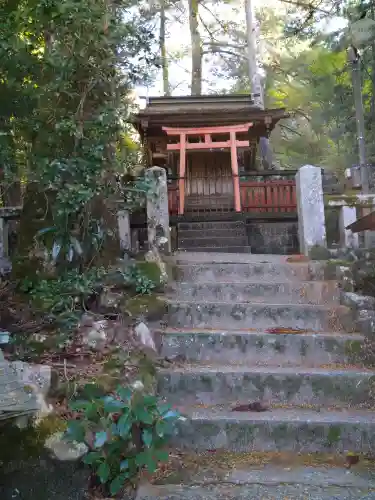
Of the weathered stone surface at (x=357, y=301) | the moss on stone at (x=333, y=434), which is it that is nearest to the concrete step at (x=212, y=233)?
the weathered stone surface at (x=357, y=301)

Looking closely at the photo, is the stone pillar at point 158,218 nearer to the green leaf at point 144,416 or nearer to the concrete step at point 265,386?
the concrete step at point 265,386

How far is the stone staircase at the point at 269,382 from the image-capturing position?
3328 millimetres


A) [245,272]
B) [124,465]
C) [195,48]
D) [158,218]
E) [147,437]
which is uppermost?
[195,48]

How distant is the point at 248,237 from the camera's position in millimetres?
11711

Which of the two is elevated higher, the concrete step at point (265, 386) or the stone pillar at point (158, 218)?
the stone pillar at point (158, 218)

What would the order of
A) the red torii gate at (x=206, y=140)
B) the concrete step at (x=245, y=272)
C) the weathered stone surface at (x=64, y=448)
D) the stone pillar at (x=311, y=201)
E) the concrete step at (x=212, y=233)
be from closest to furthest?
the weathered stone surface at (x=64, y=448) → the concrete step at (x=245, y=272) → the stone pillar at (x=311, y=201) → the concrete step at (x=212, y=233) → the red torii gate at (x=206, y=140)

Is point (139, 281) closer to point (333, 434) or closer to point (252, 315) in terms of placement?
point (252, 315)

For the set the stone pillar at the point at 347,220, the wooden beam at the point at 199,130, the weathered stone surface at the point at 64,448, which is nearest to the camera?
the weathered stone surface at the point at 64,448

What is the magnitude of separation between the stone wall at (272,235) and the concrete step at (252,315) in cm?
614

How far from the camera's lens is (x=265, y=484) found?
3242 millimetres

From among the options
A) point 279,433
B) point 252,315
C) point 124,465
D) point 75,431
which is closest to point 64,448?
point 75,431

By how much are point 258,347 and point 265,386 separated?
62 cm

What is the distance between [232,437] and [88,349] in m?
1.51

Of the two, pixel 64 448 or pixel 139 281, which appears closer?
pixel 64 448
